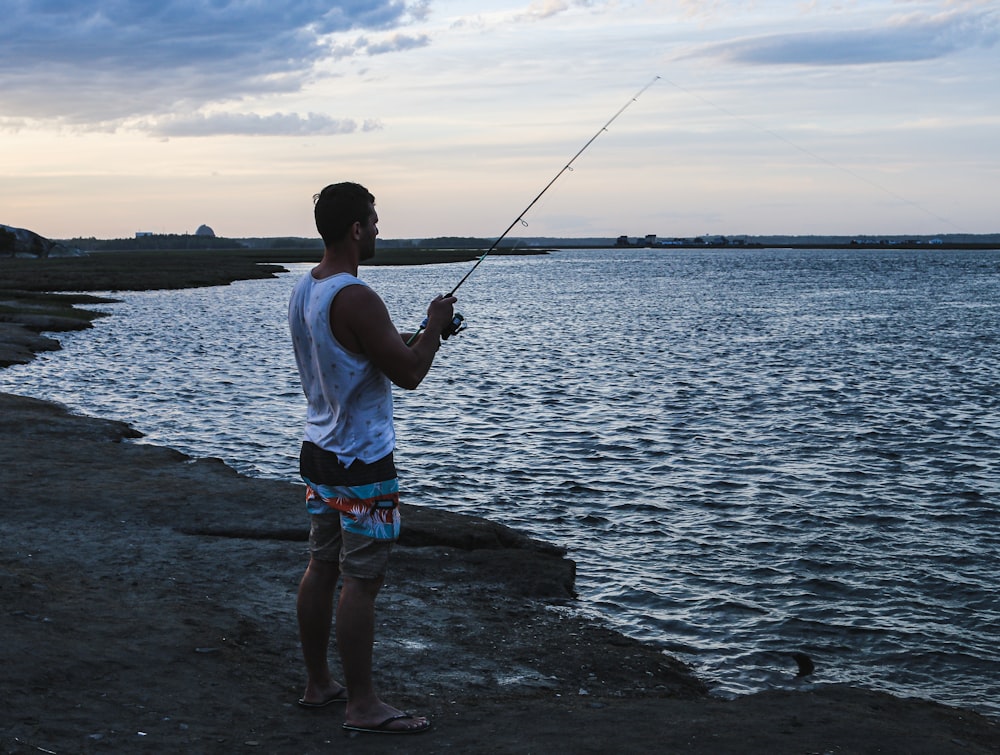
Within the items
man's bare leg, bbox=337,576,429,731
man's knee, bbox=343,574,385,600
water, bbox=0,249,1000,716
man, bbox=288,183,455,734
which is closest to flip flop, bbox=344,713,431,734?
man's bare leg, bbox=337,576,429,731

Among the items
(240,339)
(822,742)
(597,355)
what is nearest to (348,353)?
(822,742)

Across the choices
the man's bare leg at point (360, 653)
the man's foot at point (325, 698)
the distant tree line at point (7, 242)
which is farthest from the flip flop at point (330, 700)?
the distant tree line at point (7, 242)

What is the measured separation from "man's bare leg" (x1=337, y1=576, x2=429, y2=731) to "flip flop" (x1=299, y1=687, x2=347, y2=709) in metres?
0.34

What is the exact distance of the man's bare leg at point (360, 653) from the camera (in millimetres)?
4871

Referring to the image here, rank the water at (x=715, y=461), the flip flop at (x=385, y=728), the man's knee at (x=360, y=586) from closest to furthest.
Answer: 1. the man's knee at (x=360, y=586)
2. the flip flop at (x=385, y=728)
3. the water at (x=715, y=461)

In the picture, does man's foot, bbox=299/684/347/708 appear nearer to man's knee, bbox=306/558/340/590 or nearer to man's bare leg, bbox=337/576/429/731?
man's bare leg, bbox=337/576/429/731

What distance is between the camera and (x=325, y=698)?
17.8 feet

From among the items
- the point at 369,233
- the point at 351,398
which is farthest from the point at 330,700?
the point at 369,233

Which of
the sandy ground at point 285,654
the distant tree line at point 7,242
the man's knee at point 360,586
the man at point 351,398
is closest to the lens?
the man at point 351,398

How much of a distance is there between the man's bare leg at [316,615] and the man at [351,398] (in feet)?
0.42

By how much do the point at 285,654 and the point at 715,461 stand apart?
9.78m

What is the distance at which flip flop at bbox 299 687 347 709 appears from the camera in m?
5.41

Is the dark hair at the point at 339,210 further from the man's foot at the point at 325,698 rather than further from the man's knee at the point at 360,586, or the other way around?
→ the man's foot at the point at 325,698

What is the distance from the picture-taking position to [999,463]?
15.0m
